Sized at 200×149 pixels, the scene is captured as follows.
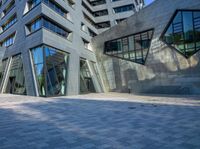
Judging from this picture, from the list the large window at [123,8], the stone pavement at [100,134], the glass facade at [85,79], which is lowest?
the stone pavement at [100,134]

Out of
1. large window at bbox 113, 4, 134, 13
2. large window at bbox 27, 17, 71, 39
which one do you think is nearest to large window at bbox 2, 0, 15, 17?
large window at bbox 27, 17, 71, 39

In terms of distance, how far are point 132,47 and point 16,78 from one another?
57.3ft

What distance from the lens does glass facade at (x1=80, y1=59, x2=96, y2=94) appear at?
2666cm

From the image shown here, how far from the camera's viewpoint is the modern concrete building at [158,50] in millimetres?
21375

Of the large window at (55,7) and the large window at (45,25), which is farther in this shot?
the large window at (55,7)

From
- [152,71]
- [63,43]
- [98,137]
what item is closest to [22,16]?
[63,43]

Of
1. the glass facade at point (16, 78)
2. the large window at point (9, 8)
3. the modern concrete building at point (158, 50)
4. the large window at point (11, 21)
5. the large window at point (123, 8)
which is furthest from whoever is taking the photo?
the large window at point (123, 8)

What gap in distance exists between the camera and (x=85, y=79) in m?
28.4

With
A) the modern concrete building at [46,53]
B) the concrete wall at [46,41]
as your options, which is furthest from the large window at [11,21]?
the concrete wall at [46,41]

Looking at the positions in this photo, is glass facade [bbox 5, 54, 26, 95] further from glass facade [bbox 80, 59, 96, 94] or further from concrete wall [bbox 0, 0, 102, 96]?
glass facade [bbox 80, 59, 96, 94]

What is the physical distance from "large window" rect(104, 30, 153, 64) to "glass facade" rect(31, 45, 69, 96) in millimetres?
10360

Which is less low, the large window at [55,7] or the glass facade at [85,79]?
the large window at [55,7]

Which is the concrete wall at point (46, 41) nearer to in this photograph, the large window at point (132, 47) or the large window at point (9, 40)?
the large window at point (9, 40)

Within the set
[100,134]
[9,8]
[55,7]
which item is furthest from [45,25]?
[100,134]
